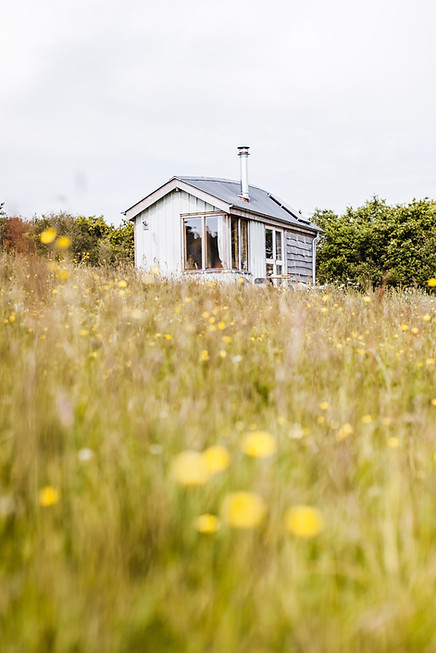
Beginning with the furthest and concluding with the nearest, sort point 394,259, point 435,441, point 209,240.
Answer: point 394,259 < point 209,240 < point 435,441

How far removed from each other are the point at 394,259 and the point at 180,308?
2310 cm

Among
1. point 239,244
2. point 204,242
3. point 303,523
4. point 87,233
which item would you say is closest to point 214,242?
point 204,242

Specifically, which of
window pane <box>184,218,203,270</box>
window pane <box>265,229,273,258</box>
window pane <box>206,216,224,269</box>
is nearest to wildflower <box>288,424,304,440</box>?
window pane <box>206,216,224,269</box>

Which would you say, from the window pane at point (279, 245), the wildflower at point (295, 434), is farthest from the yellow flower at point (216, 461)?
the window pane at point (279, 245)

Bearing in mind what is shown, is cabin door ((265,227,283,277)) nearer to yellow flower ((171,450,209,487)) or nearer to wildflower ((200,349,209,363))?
wildflower ((200,349,209,363))

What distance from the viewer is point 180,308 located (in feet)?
14.3

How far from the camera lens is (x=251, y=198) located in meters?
18.4

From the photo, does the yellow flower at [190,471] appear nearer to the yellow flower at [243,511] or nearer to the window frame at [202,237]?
the yellow flower at [243,511]

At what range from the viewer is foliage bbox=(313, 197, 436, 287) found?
80.2 ft

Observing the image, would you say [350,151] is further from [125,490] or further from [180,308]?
[125,490]

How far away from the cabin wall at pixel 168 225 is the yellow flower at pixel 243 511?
1467 centimetres

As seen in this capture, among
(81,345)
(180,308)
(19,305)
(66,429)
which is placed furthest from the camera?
(180,308)

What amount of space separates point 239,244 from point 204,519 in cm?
1522

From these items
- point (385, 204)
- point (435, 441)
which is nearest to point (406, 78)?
point (385, 204)
